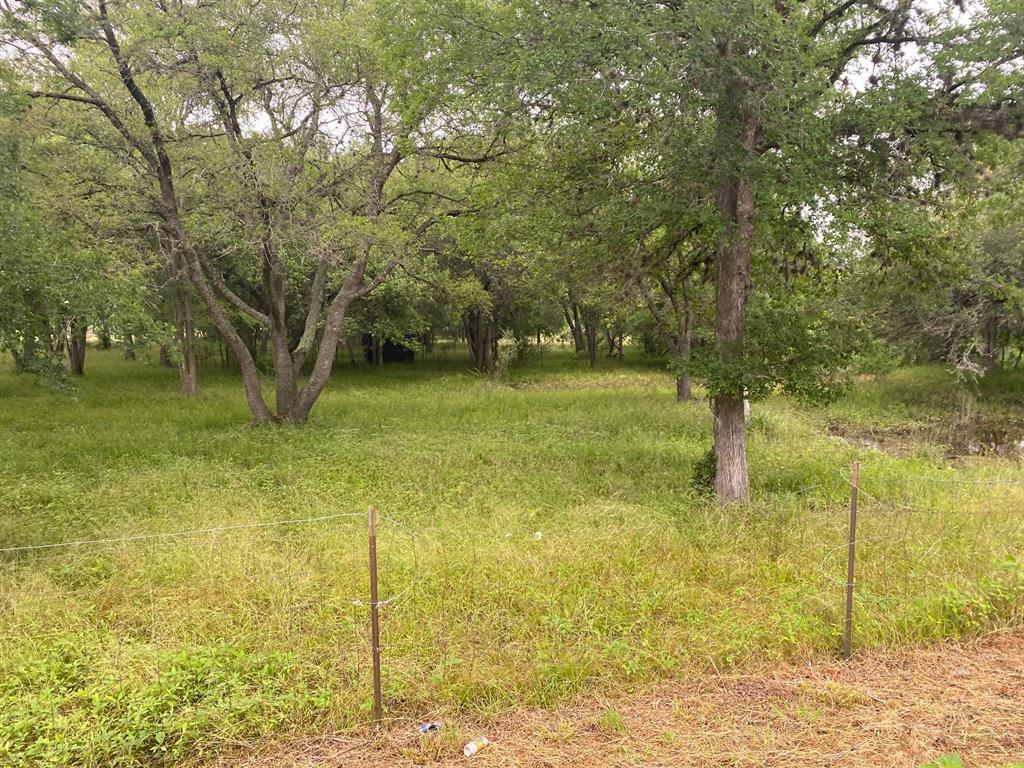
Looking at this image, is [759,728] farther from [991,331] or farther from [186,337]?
[991,331]

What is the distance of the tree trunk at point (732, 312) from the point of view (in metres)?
7.66

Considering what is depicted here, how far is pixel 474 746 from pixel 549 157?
7.47 metres

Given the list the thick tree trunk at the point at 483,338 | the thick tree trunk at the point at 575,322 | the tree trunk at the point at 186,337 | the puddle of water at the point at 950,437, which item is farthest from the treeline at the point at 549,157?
the thick tree trunk at the point at 575,322

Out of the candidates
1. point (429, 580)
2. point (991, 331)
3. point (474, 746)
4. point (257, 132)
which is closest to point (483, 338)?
point (257, 132)

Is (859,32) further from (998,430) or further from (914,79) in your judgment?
(998,430)

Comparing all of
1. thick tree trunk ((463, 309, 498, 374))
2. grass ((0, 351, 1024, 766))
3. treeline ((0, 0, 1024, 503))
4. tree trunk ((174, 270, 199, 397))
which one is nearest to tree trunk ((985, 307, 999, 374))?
treeline ((0, 0, 1024, 503))

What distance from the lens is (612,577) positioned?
5602mm

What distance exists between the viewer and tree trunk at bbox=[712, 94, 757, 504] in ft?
25.1

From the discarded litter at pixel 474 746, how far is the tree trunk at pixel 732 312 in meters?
5.22

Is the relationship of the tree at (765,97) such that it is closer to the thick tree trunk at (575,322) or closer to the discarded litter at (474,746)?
the discarded litter at (474,746)

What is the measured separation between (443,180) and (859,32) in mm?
8878

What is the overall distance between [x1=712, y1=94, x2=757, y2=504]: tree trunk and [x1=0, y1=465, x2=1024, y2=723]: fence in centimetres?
91

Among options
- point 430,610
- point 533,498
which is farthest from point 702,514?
point 430,610

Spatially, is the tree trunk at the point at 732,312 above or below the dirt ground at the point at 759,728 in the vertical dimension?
above
